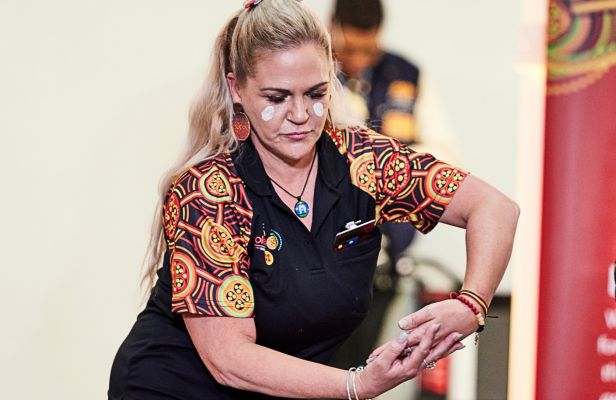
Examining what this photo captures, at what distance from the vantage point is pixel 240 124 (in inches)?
66.4

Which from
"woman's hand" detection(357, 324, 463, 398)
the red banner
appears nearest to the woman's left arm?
"woman's hand" detection(357, 324, 463, 398)

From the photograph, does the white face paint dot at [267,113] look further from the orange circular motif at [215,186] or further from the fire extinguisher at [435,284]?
the fire extinguisher at [435,284]

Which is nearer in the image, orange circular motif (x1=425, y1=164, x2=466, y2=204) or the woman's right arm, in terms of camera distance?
the woman's right arm

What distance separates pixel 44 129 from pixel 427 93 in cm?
116

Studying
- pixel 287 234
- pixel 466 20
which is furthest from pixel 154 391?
pixel 466 20

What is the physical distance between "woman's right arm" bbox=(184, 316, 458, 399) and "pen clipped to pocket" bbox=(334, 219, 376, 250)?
24 cm

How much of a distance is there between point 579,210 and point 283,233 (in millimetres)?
1089

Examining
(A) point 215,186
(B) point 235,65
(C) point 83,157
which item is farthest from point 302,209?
(C) point 83,157

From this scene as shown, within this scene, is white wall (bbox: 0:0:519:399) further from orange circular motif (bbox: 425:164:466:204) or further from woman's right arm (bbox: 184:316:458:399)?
woman's right arm (bbox: 184:316:458:399)

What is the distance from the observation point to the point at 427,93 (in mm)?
2785

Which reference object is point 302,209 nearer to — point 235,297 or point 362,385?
point 235,297

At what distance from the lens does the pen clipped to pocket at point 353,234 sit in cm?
167

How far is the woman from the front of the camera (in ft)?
4.99

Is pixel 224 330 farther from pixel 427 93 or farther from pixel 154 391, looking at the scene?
pixel 427 93
